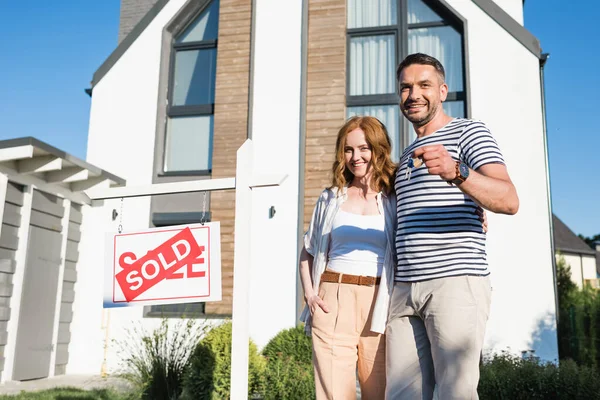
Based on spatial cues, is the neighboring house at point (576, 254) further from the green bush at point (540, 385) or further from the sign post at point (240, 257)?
the sign post at point (240, 257)

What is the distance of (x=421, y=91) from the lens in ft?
7.67

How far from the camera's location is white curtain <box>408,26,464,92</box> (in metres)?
9.30

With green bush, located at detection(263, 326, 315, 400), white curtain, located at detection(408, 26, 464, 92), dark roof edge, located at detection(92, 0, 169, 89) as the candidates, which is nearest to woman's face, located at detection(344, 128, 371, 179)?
green bush, located at detection(263, 326, 315, 400)

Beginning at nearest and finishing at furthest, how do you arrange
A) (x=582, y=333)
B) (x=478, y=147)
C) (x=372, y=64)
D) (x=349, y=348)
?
(x=478, y=147) → (x=349, y=348) → (x=582, y=333) → (x=372, y=64)

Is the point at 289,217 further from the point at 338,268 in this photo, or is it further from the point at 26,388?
the point at 338,268

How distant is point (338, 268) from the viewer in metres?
2.55

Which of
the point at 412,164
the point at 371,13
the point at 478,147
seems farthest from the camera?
the point at 371,13

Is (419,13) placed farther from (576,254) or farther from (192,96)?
(576,254)

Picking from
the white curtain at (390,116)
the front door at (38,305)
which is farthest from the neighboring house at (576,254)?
the front door at (38,305)

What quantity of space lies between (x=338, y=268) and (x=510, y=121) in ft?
23.1

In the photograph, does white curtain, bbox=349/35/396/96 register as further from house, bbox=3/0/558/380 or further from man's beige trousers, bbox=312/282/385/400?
man's beige trousers, bbox=312/282/385/400

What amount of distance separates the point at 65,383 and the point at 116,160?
3.86 meters

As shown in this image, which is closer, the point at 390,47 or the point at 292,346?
the point at 292,346

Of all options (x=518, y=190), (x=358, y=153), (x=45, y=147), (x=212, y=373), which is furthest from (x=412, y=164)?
(x=518, y=190)
